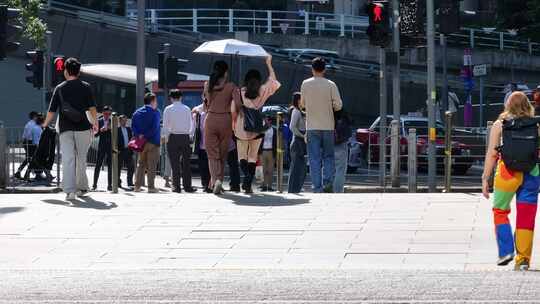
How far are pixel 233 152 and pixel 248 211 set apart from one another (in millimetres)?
2839

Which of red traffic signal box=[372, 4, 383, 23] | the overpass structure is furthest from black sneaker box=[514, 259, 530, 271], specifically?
the overpass structure

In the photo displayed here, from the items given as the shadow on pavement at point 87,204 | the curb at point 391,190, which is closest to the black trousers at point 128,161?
the curb at point 391,190

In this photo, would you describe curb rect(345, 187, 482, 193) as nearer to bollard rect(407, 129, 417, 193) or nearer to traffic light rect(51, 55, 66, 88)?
bollard rect(407, 129, 417, 193)

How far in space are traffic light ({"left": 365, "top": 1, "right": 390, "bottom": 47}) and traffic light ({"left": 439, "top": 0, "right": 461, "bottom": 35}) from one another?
1.92 meters

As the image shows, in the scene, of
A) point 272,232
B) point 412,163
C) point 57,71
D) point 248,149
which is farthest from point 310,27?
point 272,232

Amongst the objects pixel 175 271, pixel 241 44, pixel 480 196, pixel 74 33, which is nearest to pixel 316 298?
pixel 175 271

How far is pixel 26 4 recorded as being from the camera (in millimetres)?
43062

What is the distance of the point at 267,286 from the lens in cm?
1125

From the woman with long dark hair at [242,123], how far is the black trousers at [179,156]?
1898 millimetres

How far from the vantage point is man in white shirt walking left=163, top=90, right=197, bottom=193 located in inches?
805

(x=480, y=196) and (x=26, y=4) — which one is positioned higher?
(x=26, y=4)

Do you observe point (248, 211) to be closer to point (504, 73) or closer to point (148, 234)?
point (148, 234)

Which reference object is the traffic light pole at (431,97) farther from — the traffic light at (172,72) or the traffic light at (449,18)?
the traffic light at (172,72)

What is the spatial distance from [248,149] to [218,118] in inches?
29.4
